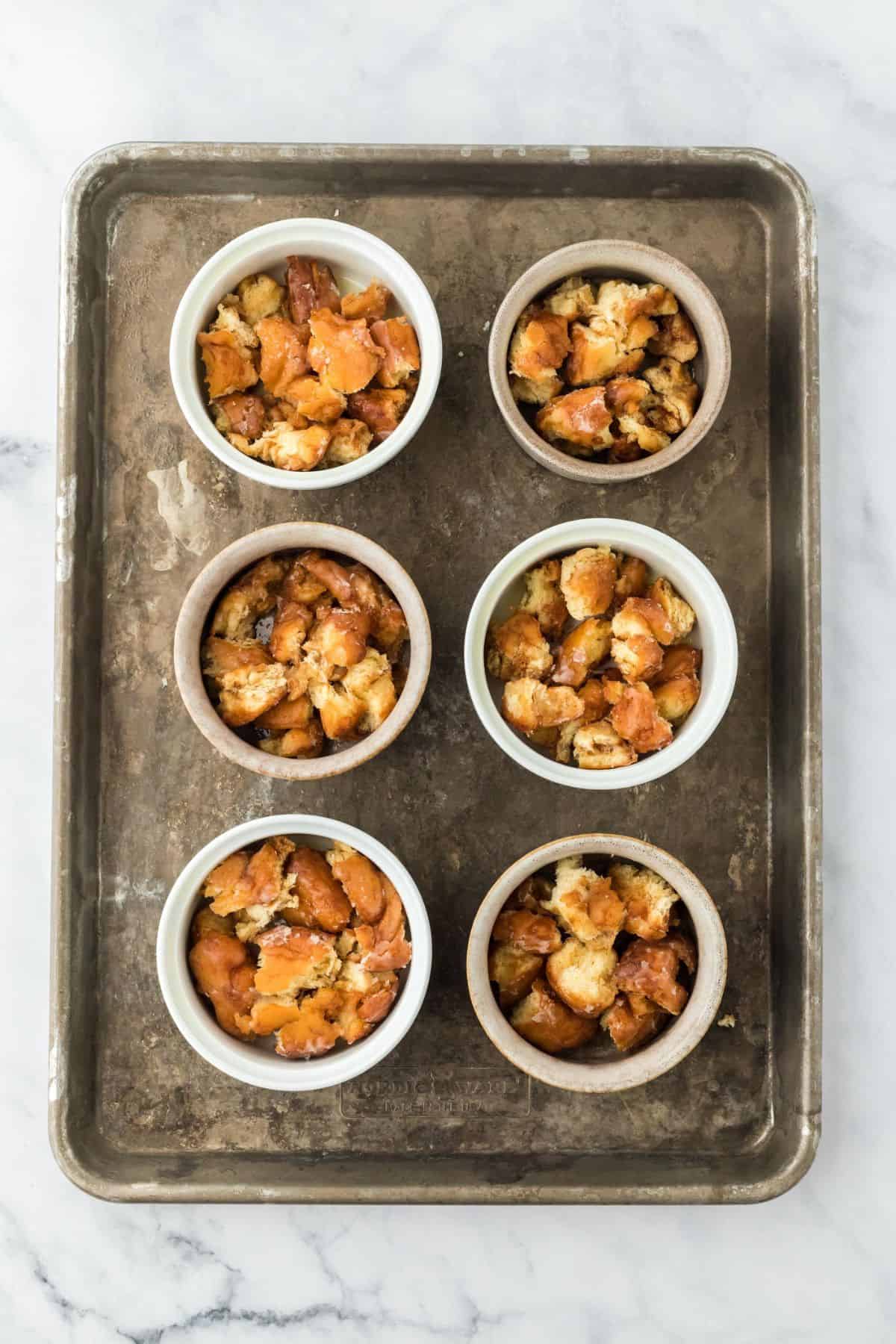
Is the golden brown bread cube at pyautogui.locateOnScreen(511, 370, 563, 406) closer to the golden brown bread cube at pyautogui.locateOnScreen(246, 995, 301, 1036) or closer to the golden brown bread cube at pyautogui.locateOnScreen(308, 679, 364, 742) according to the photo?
the golden brown bread cube at pyautogui.locateOnScreen(308, 679, 364, 742)

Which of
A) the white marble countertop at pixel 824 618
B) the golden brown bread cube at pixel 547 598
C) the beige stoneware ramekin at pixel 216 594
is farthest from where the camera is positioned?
the white marble countertop at pixel 824 618

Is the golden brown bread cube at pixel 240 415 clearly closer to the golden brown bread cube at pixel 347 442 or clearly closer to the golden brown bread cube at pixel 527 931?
the golden brown bread cube at pixel 347 442

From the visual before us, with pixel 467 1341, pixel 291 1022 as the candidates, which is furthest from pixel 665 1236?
pixel 291 1022

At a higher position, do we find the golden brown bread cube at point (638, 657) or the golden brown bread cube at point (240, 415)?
the golden brown bread cube at point (240, 415)

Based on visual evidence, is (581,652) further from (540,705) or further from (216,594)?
(216,594)

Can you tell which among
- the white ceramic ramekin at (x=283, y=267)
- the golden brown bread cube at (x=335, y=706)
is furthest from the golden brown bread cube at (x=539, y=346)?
the golden brown bread cube at (x=335, y=706)

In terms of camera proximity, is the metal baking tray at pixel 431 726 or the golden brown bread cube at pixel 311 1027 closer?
the golden brown bread cube at pixel 311 1027

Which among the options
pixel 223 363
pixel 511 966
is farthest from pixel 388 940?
pixel 223 363
